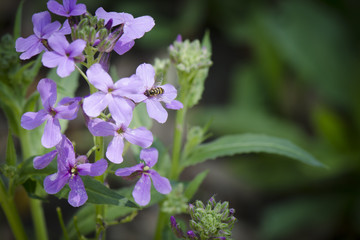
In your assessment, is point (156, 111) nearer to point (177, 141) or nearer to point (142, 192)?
point (142, 192)

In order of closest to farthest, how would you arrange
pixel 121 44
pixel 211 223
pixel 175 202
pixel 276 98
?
pixel 121 44 < pixel 211 223 < pixel 175 202 < pixel 276 98

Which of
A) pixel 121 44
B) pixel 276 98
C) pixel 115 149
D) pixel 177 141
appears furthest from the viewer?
pixel 276 98

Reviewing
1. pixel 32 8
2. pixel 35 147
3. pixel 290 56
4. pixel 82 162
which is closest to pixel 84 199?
pixel 82 162

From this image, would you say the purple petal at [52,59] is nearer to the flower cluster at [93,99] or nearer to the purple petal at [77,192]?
the flower cluster at [93,99]

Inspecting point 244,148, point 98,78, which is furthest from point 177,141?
point 98,78

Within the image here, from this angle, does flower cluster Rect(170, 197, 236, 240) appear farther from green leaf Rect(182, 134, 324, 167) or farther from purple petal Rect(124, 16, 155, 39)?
purple petal Rect(124, 16, 155, 39)

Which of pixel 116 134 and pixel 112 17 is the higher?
pixel 112 17

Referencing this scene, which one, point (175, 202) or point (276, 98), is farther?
point (276, 98)

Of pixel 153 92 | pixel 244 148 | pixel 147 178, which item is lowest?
pixel 244 148
